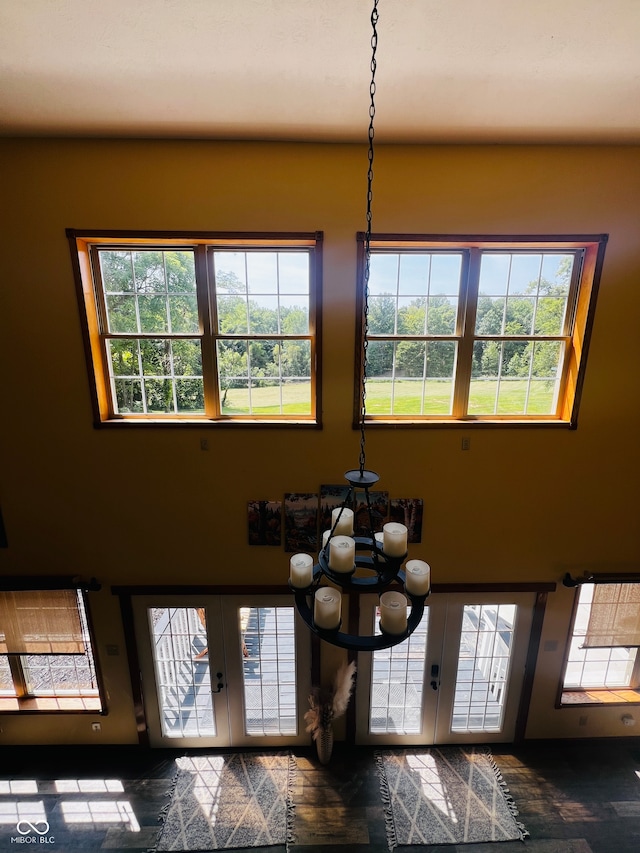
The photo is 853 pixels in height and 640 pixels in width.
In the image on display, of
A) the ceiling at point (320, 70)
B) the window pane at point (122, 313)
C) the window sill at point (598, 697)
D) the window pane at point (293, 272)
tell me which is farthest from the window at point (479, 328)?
the window sill at point (598, 697)

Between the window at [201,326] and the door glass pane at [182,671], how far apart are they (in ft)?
6.01

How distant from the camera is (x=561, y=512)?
3.30m

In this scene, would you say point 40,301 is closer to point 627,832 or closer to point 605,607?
point 605,607

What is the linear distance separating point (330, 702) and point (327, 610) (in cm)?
251

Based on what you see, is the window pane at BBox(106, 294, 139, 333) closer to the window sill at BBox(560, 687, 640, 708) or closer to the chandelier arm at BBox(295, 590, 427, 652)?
the chandelier arm at BBox(295, 590, 427, 652)

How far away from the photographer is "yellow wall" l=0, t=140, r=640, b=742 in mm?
2766

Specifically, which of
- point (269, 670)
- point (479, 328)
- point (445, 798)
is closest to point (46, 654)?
point (269, 670)

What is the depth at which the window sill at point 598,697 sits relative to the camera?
3.70m

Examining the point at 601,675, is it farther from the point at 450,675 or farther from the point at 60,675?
the point at 60,675

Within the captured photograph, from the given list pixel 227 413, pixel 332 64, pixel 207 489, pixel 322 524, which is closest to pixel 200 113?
pixel 332 64

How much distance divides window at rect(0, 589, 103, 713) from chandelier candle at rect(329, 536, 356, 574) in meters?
2.94

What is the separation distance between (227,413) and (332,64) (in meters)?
2.28

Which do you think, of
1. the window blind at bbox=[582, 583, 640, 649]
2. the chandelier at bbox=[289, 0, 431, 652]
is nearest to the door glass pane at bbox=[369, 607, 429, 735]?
the window blind at bbox=[582, 583, 640, 649]

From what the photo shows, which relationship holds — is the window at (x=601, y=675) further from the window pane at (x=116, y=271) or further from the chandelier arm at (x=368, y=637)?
the window pane at (x=116, y=271)
